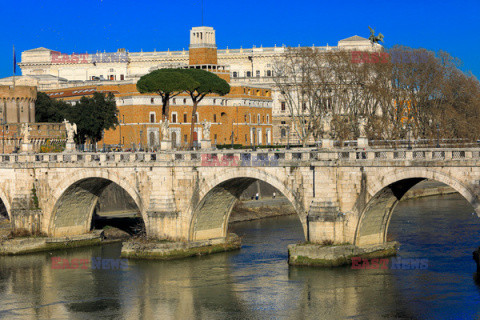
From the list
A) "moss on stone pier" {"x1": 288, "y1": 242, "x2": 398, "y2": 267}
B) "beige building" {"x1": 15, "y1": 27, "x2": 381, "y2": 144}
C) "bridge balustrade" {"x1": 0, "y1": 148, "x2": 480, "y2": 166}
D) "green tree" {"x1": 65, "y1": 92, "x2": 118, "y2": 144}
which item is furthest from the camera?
"beige building" {"x1": 15, "y1": 27, "x2": 381, "y2": 144}

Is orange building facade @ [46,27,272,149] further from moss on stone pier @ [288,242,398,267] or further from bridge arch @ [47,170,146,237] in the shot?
moss on stone pier @ [288,242,398,267]

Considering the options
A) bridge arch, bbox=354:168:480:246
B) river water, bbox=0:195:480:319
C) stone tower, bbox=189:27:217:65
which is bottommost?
river water, bbox=0:195:480:319

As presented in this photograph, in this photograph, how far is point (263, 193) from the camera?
254 ft

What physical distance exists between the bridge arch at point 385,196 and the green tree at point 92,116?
149 feet

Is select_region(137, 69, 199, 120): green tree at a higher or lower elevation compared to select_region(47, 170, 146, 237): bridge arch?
higher

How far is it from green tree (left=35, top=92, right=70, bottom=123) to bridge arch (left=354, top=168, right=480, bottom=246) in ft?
185

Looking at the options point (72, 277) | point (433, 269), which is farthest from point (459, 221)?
point (72, 277)

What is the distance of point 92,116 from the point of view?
82.8m

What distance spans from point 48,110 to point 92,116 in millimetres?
13116

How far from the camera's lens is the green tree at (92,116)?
272 ft

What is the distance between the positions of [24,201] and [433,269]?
86.0 feet

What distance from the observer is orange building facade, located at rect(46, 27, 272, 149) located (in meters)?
105

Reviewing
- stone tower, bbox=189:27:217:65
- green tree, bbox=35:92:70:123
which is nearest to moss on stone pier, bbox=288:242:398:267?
green tree, bbox=35:92:70:123

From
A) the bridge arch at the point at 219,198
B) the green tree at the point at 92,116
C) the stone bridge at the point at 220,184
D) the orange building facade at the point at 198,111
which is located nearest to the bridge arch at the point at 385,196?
the stone bridge at the point at 220,184
